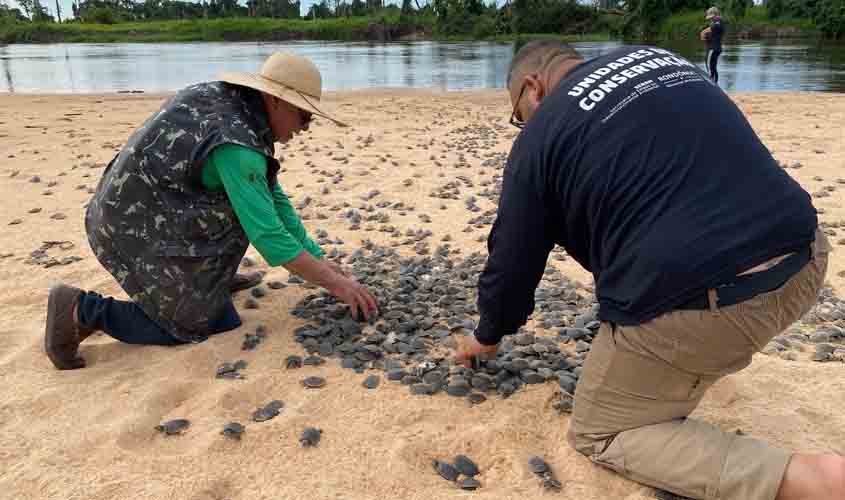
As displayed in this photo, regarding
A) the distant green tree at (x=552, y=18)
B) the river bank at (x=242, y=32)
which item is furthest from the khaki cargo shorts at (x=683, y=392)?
the distant green tree at (x=552, y=18)

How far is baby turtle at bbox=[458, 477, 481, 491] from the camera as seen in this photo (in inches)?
75.7

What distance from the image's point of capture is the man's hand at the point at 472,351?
2287mm

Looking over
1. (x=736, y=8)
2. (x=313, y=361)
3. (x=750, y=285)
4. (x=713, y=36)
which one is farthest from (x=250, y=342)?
(x=736, y=8)

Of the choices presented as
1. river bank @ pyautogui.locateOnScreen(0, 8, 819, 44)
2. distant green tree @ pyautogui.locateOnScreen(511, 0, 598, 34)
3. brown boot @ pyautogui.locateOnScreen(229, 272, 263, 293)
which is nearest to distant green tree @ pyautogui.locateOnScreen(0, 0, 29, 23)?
river bank @ pyautogui.locateOnScreen(0, 8, 819, 44)

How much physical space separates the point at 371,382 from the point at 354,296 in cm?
51

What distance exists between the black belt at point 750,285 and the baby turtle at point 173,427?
5.60 feet

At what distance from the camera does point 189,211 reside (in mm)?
2596

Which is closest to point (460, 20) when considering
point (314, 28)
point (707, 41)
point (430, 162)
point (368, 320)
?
point (314, 28)

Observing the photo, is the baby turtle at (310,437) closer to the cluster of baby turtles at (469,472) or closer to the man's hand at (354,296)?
the cluster of baby turtles at (469,472)

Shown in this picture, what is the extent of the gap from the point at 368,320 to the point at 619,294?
145 cm

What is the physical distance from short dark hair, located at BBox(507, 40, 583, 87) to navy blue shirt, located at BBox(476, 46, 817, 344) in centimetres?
17

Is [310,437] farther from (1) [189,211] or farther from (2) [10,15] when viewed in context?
(2) [10,15]

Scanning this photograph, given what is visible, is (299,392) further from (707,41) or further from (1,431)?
(707,41)

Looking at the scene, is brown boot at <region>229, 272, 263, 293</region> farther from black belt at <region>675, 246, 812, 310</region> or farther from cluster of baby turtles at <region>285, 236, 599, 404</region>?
black belt at <region>675, 246, 812, 310</region>
